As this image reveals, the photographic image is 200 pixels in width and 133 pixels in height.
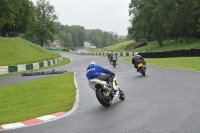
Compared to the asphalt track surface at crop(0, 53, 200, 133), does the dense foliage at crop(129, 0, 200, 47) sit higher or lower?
higher

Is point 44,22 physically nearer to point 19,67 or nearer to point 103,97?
point 19,67

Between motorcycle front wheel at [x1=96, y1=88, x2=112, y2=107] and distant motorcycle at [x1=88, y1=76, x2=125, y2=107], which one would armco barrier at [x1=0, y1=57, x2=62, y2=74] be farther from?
motorcycle front wheel at [x1=96, y1=88, x2=112, y2=107]

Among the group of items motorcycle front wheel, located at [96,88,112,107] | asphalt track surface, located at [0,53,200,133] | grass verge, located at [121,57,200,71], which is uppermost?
grass verge, located at [121,57,200,71]

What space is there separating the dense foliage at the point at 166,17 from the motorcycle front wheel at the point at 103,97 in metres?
51.5

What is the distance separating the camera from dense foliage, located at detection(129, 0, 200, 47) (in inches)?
2419

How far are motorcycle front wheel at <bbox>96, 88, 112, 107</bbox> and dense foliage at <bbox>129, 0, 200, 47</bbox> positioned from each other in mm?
51528

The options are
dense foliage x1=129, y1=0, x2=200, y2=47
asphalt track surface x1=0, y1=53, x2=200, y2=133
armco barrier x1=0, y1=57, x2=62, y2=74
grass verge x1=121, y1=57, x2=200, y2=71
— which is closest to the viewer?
asphalt track surface x1=0, y1=53, x2=200, y2=133

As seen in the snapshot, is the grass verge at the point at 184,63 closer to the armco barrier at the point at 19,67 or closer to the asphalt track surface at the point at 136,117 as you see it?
the asphalt track surface at the point at 136,117

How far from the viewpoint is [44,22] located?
91062 millimetres

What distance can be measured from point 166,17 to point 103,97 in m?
60.4

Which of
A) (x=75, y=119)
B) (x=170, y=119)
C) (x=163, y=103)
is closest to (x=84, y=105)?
(x=75, y=119)

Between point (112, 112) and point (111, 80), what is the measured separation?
5.71 feet

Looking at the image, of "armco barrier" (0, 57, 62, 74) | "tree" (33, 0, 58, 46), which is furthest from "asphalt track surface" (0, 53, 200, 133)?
"tree" (33, 0, 58, 46)

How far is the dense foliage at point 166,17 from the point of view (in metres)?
61.4
